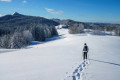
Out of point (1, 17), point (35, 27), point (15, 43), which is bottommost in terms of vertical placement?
point (15, 43)

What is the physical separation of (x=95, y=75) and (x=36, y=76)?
3.56 meters

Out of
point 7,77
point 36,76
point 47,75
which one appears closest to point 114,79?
point 47,75

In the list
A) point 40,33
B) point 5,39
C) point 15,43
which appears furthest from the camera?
point 40,33

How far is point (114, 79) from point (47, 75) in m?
3.88

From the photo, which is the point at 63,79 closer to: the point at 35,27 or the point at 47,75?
the point at 47,75

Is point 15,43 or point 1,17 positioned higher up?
point 1,17

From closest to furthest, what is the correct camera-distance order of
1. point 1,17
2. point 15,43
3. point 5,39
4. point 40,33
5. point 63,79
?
point 63,79, point 15,43, point 5,39, point 40,33, point 1,17

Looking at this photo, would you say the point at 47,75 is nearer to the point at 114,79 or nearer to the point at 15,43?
the point at 114,79

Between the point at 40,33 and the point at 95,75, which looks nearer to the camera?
the point at 95,75

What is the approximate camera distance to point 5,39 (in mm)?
42594

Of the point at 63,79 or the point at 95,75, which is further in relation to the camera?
the point at 95,75

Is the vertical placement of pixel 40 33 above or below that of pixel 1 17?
below

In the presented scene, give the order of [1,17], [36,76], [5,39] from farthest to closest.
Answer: [1,17] < [5,39] < [36,76]

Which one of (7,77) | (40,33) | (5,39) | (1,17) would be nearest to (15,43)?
(5,39)
